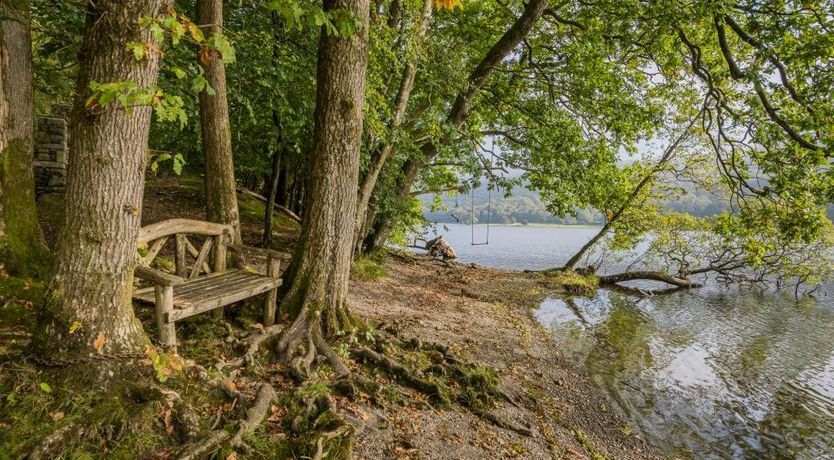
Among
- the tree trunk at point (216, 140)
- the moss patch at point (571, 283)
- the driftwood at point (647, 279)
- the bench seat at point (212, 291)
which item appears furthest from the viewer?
the driftwood at point (647, 279)

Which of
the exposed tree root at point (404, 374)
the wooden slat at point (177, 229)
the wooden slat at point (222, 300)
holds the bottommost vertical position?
the exposed tree root at point (404, 374)

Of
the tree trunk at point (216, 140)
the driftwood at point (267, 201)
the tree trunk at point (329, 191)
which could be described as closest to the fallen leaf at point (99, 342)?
the tree trunk at point (329, 191)

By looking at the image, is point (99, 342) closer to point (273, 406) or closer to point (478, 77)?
point (273, 406)

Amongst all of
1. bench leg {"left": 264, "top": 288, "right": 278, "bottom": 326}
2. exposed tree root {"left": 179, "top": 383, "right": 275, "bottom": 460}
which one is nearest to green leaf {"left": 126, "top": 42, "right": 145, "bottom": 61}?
exposed tree root {"left": 179, "top": 383, "right": 275, "bottom": 460}

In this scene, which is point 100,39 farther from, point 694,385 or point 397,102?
point 694,385

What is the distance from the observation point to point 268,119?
33.3ft

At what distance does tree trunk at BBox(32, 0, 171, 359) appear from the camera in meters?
3.10

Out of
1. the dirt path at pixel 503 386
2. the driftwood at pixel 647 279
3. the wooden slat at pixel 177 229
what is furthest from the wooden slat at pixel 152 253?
the driftwood at pixel 647 279

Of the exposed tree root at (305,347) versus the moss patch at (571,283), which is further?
the moss patch at (571,283)

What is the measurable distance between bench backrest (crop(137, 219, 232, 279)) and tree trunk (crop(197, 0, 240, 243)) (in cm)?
41

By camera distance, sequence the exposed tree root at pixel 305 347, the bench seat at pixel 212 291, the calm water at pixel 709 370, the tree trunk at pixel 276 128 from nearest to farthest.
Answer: the bench seat at pixel 212 291 < the exposed tree root at pixel 305 347 < the calm water at pixel 709 370 < the tree trunk at pixel 276 128

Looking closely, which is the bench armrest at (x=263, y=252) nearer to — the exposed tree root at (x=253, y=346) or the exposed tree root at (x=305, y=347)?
the exposed tree root at (x=305, y=347)

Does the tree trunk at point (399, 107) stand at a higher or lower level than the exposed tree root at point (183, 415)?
higher

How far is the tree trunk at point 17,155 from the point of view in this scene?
527 centimetres
